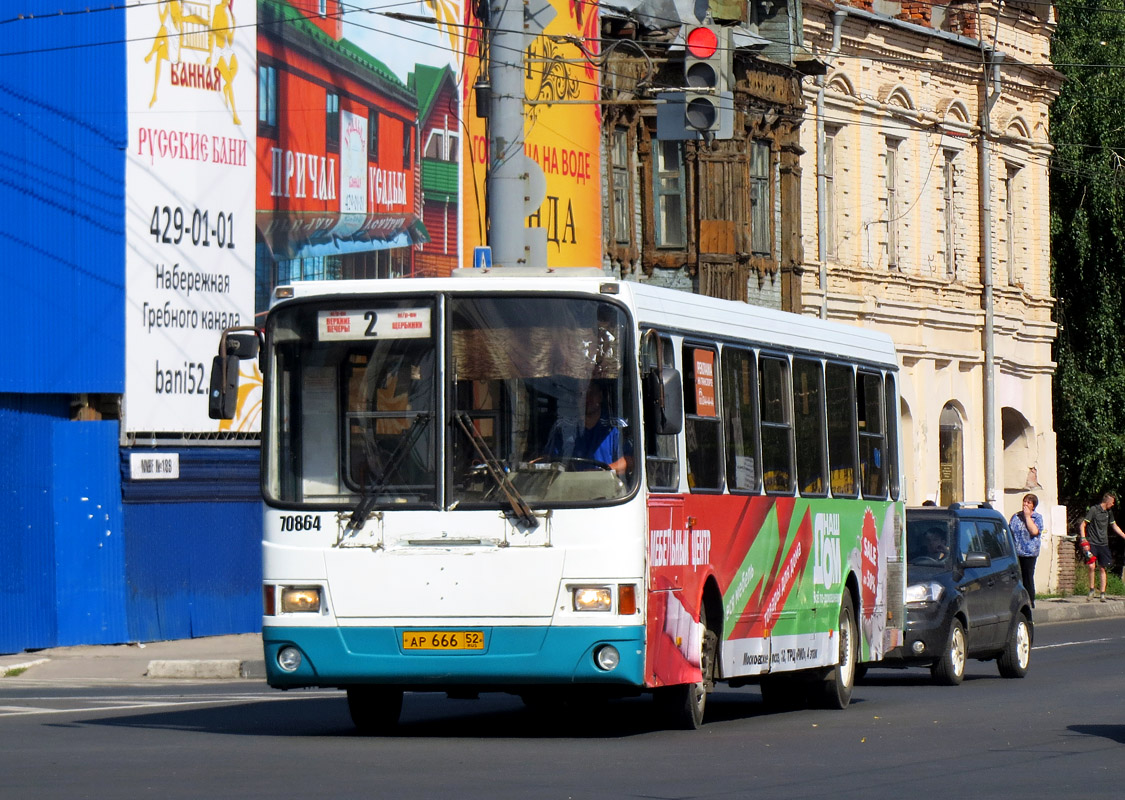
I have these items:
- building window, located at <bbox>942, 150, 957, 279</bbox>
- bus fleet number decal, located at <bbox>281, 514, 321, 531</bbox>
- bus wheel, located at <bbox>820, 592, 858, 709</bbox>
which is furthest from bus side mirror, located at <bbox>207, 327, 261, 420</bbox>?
building window, located at <bbox>942, 150, 957, 279</bbox>

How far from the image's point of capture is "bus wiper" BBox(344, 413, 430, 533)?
13.6 m

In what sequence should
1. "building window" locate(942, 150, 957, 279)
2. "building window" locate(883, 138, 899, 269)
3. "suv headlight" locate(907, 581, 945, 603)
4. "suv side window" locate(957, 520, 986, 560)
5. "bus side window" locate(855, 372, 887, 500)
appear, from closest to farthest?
"bus side window" locate(855, 372, 887, 500), "suv headlight" locate(907, 581, 945, 603), "suv side window" locate(957, 520, 986, 560), "building window" locate(883, 138, 899, 269), "building window" locate(942, 150, 957, 279)

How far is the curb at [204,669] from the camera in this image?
22.3 meters

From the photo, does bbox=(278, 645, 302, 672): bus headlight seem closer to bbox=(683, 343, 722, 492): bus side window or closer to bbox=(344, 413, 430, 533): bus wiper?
bbox=(344, 413, 430, 533): bus wiper

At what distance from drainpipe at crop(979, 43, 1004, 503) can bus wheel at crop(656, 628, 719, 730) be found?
29235 mm

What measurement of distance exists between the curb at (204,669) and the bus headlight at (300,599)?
8732 mm

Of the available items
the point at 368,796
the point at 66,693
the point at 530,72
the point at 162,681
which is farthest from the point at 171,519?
the point at 368,796

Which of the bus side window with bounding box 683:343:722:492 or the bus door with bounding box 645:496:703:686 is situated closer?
the bus door with bounding box 645:496:703:686

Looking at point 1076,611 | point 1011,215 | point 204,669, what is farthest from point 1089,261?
point 204,669

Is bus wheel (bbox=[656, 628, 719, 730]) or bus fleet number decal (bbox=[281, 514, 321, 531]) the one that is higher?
bus fleet number decal (bbox=[281, 514, 321, 531])

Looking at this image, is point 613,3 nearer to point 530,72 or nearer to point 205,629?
point 530,72

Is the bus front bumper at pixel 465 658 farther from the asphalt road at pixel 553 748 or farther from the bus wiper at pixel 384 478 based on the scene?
the bus wiper at pixel 384 478

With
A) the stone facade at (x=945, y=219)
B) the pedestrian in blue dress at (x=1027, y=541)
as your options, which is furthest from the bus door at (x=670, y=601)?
the stone facade at (x=945, y=219)

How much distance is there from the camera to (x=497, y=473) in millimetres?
13539
